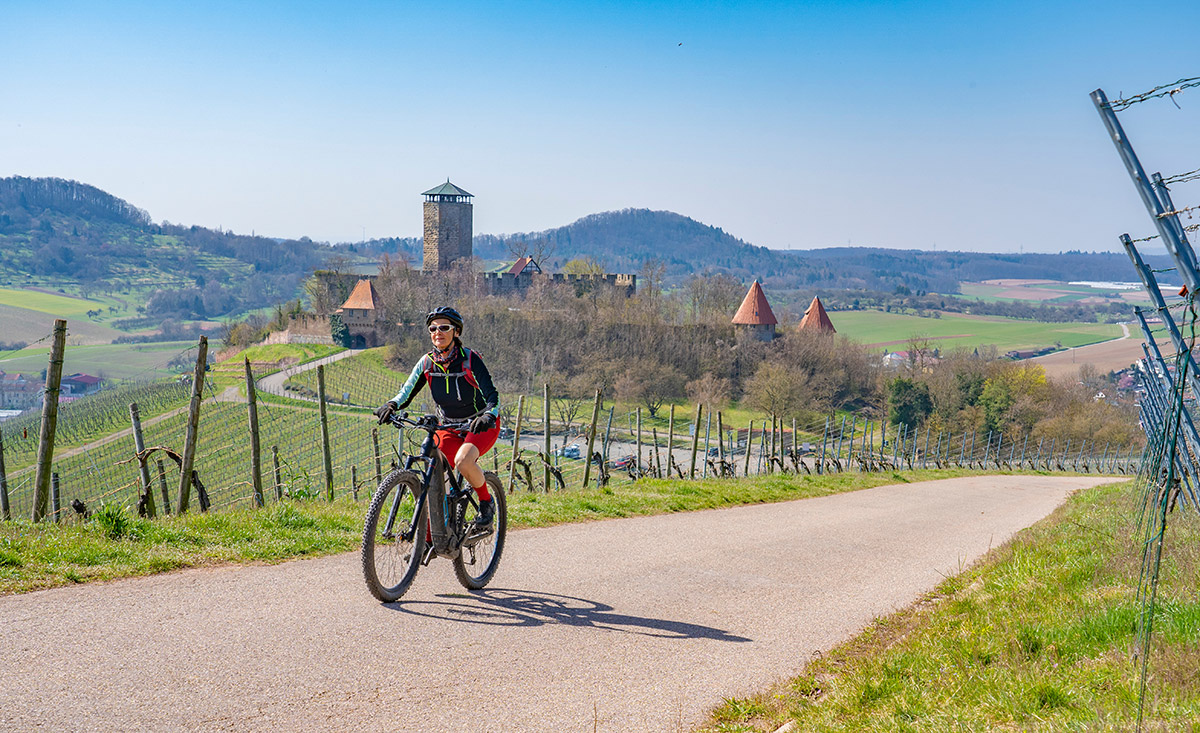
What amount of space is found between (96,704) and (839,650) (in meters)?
3.43

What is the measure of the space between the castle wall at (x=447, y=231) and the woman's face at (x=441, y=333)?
329 feet

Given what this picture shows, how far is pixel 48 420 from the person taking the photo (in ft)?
20.8

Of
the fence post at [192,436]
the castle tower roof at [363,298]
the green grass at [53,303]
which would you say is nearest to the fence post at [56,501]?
the fence post at [192,436]

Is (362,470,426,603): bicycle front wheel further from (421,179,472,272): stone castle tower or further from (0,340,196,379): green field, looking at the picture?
(421,179,472,272): stone castle tower

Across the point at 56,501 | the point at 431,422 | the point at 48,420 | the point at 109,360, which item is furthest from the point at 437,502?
the point at 109,360

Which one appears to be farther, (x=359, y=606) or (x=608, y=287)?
(x=608, y=287)

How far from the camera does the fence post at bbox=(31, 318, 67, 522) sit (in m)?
6.18

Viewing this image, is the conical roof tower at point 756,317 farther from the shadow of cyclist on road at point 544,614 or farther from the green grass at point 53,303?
the green grass at point 53,303

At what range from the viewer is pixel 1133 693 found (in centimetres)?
338

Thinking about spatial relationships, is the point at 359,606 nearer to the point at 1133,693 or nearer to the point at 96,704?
the point at 96,704

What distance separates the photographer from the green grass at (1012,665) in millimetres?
3352

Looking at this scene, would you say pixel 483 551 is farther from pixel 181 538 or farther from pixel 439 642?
pixel 181 538

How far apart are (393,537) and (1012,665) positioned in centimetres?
314

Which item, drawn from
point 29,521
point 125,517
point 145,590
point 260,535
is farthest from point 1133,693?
point 29,521
